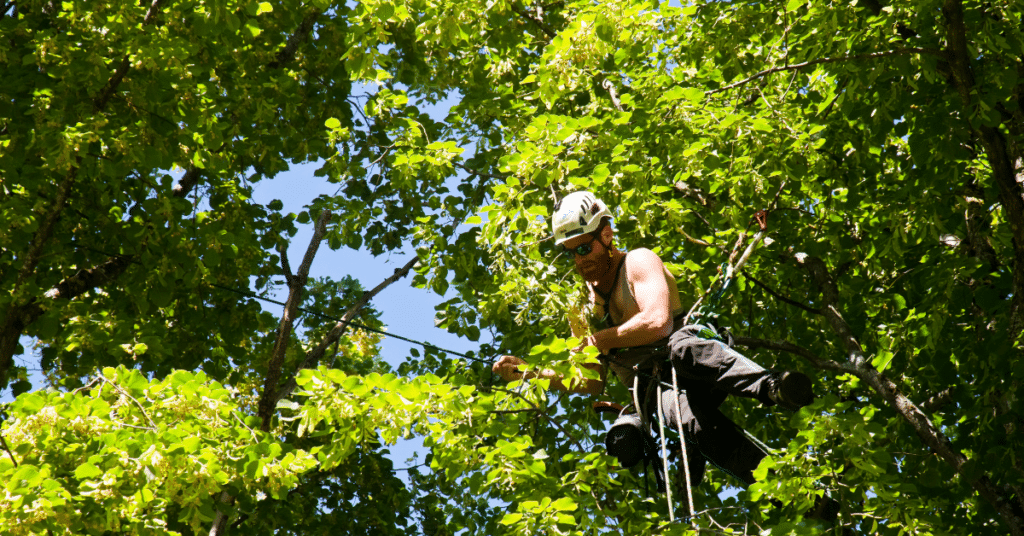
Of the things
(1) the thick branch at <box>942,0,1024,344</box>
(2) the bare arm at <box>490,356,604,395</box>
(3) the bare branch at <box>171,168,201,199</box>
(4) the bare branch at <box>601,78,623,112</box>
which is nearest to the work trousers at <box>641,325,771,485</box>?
(2) the bare arm at <box>490,356,604,395</box>

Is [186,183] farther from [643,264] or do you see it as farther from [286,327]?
[643,264]

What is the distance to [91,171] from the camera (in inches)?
253

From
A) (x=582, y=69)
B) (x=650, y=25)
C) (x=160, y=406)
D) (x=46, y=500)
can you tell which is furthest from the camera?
(x=650, y=25)

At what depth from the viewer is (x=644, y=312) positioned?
4.48 metres

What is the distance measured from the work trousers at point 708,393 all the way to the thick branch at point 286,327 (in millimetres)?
4270

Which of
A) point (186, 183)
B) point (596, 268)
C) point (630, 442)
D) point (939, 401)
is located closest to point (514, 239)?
point (596, 268)

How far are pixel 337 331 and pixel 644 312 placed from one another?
519 cm

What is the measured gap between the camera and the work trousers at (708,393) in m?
4.31

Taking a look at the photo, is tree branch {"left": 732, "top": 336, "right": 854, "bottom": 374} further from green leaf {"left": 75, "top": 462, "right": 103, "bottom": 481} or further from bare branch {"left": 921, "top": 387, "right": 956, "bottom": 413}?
green leaf {"left": 75, "top": 462, "right": 103, "bottom": 481}

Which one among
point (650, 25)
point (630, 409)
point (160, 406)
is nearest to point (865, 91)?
point (650, 25)

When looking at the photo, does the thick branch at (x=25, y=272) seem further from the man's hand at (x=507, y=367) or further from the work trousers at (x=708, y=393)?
the work trousers at (x=708, y=393)

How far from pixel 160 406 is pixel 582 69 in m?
2.81

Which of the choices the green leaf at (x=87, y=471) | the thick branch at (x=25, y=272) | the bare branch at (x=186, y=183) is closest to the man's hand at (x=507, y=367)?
the green leaf at (x=87, y=471)

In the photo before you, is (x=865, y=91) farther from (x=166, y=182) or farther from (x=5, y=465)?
(x=166, y=182)
